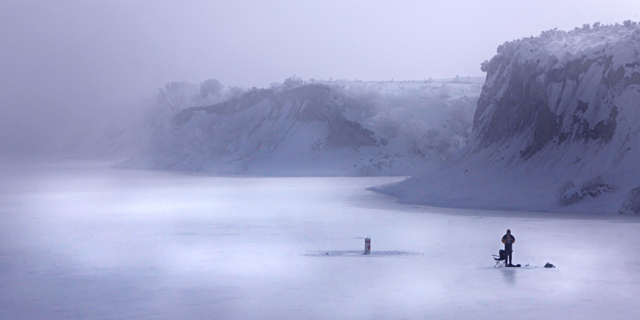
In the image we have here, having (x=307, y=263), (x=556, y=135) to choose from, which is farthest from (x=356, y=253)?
(x=556, y=135)

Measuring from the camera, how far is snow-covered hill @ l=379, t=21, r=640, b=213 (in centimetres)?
3212

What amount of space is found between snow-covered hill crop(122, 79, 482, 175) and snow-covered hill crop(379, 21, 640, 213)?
22.5 meters

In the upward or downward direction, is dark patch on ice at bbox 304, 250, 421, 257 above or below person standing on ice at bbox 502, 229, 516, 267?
below

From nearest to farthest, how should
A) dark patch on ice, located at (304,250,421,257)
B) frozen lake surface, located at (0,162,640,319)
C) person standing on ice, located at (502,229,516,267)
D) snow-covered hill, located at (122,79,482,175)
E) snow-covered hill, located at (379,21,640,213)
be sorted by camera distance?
frozen lake surface, located at (0,162,640,319)
person standing on ice, located at (502,229,516,267)
dark patch on ice, located at (304,250,421,257)
snow-covered hill, located at (379,21,640,213)
snow-covered hill, located at (122,79,482,175)

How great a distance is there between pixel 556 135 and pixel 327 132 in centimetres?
3611

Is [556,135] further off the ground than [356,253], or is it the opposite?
[556,135]

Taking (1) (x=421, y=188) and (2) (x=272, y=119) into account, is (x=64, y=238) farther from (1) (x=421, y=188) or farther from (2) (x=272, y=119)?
(2) (x=272, y=119)

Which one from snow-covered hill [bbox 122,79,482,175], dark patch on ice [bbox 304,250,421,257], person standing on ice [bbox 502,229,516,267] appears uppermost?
snow-covered hill [bbox 122,79,482,175]

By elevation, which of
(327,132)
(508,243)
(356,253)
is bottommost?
(356,253)

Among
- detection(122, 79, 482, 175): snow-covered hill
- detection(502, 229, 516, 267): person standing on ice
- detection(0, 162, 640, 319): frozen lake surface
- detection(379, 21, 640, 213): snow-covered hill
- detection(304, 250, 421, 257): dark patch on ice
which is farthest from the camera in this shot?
detection(122, 79, 482, 175): snow-covered hill

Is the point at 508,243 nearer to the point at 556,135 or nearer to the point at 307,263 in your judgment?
the point at 307,263

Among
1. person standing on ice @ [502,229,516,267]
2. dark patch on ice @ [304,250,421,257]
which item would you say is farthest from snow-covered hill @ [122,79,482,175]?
person standing on ice @ [502,229,516,267]

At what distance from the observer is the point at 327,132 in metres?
71.0

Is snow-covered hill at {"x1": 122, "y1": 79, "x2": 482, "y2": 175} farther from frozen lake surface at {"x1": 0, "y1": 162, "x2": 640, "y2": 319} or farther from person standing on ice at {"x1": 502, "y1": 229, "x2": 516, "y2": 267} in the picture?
person standing on ice at {"x1": 502, "y1": 229, "x2": 516, "y2": 267}
